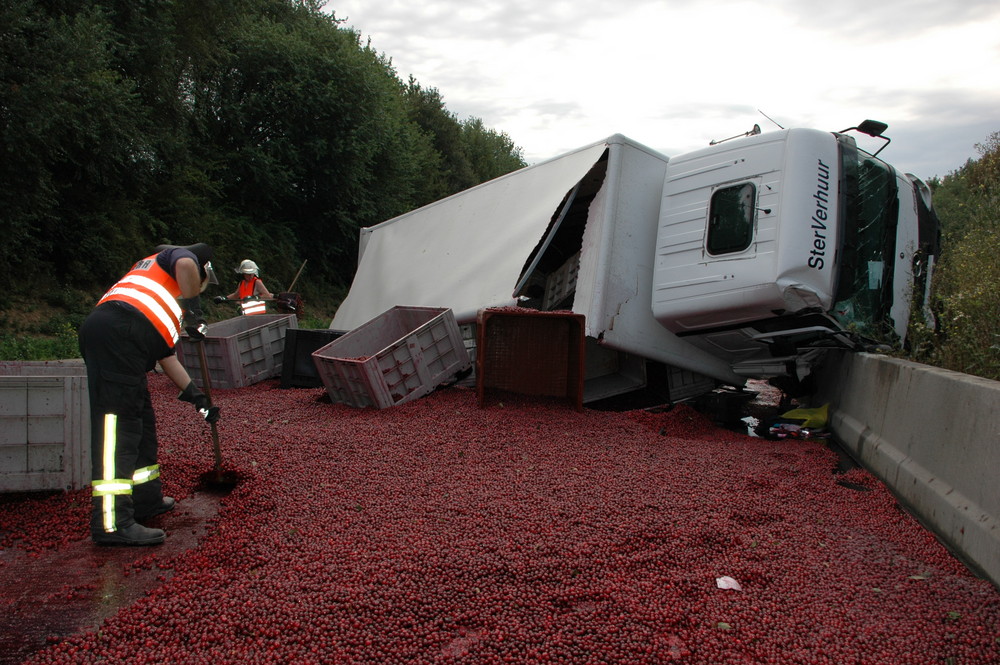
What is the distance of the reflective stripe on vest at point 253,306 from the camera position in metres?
10.2

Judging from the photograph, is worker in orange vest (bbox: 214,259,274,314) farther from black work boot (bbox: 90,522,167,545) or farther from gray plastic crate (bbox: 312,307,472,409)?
black work boot (bbox: 90,522,167,545)

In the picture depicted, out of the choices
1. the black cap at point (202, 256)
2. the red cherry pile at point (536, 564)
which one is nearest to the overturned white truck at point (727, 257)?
the red cherry pile at point (536, 564)

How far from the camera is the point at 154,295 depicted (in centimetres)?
399

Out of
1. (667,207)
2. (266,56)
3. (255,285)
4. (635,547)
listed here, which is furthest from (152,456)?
(266,56)

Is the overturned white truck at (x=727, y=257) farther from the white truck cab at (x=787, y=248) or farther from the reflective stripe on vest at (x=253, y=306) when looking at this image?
the reflective stripe on vest at (x=253, y=306)

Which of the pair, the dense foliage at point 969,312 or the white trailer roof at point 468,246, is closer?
the dense foliage at point 969,312

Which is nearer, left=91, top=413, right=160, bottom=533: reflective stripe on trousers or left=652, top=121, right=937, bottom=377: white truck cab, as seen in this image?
left=91, top=413, right=160, bottom=533: reflective stripe on trousers

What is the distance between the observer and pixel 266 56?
21.4 metres

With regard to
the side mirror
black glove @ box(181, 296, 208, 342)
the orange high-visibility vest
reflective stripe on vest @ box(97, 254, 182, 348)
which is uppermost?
the side mirror

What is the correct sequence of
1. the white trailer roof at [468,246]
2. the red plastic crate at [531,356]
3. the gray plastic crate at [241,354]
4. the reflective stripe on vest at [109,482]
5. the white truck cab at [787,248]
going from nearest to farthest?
the reflective stripe on vest at [109,482], the white truck cab at [787,248], the red plastic crate at [531,356], the white trailer roof at [468,246], the gray plastic crate at [241,354]

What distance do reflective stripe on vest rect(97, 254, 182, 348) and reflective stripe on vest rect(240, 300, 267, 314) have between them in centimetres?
626

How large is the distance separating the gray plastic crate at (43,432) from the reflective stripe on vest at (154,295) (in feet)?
2.06

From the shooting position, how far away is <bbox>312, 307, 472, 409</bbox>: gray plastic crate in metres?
6.96

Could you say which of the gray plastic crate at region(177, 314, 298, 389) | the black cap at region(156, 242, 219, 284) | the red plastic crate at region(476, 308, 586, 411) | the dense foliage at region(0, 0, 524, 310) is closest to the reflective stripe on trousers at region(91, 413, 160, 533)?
the black cap at region(156, 242, 219, 284)
